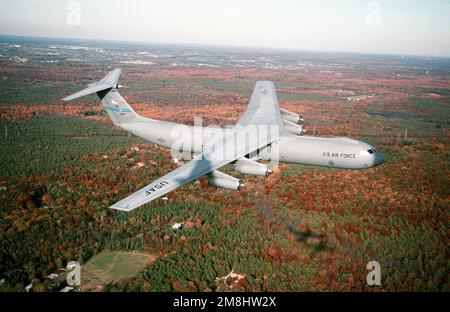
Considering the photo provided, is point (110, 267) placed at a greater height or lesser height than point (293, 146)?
lesser

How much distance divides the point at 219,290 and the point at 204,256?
349cm

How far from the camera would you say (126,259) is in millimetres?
23734

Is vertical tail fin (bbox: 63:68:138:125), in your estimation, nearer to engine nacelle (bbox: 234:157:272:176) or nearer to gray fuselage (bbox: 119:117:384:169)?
gray fuselage (bbox: 119:117:384:169)

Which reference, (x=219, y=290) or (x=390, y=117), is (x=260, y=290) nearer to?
(x=219, y=290)

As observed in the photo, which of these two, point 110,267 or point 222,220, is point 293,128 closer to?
point 222,220

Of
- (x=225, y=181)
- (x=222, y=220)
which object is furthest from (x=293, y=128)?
(x=225, y=181)

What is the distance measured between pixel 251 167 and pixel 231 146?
2491 millimetres

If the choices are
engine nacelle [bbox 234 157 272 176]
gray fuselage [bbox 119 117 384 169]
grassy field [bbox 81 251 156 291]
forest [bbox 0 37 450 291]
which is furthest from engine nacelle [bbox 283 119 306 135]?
grassy field [bbox 81 251 156 291]

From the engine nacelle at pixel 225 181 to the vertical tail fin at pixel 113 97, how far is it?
14770mm

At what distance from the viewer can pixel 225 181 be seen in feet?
76.7

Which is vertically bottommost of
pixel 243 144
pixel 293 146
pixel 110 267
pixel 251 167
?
pixel 110 267

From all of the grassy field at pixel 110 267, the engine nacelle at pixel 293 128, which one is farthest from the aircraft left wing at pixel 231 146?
the grassy field at pixel 110 267

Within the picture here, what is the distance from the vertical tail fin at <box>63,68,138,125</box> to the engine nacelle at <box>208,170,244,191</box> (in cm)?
1477

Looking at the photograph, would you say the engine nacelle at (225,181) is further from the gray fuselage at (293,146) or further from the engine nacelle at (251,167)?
the gray fuselage at (293,146)
